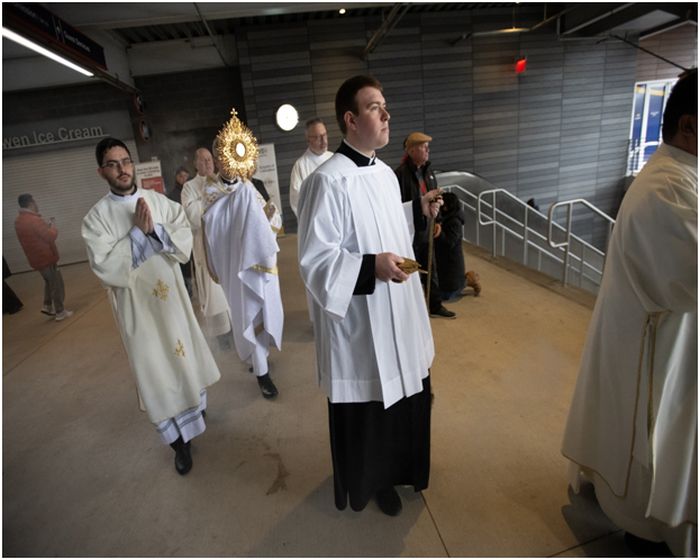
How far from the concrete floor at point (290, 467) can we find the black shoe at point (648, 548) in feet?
0.23

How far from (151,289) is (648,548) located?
235 centimetres

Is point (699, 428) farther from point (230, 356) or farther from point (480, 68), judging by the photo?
point (480, 68)

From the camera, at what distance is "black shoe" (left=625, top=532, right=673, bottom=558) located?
1446mm

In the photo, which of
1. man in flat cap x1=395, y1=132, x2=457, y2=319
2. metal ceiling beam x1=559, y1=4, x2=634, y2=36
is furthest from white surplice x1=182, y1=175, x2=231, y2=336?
metal ceiling beam x1=559, y1=4, x2=634, y2=36

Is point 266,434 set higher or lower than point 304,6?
lower

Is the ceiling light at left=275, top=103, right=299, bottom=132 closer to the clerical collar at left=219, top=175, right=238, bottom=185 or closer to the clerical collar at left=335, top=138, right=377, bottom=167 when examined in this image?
the clerical collar at left=219, top=175, right=238, bottom=185

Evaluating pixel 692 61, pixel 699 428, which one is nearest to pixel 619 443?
pixel 699 428

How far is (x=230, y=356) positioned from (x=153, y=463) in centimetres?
126

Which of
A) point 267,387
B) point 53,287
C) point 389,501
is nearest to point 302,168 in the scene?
point 267,387

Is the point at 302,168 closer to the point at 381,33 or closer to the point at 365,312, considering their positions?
the point at 365,312

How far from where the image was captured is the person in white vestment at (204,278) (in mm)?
3445

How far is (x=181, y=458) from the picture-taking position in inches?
85.7

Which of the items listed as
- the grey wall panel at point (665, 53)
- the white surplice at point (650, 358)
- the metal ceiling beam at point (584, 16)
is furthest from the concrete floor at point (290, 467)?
the grey wall panel at point (665, 53)

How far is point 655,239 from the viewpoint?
→ 1.17 m
